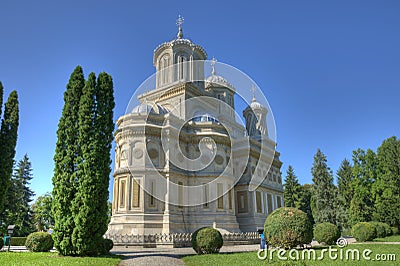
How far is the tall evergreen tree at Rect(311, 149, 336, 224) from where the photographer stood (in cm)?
4328

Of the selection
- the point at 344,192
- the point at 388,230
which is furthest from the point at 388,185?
the point at 344,192

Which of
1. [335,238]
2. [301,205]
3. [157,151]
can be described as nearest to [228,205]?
[157,151]

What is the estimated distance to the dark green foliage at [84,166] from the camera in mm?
13698

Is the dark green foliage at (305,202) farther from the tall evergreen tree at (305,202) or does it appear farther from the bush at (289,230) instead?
the bush at (289,230)

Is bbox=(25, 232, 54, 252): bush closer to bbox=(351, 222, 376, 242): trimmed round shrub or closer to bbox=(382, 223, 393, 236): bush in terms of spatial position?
bbox=(351, 222, 376, 242): trimmed round shrub

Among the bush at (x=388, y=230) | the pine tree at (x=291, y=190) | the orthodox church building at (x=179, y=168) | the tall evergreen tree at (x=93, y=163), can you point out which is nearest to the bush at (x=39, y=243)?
the tall evergreen tree at (x=93, y=163)

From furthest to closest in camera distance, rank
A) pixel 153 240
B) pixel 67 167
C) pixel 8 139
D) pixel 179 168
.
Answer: pixel 179 168 < pixel 153 240 < pixel 8 139 < pixel 67 167

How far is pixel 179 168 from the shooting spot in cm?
2694

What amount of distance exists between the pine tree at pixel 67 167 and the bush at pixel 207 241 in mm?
5767

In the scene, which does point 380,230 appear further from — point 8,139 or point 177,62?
point 8,139

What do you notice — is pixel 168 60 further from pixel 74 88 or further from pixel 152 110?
pixel 74 88

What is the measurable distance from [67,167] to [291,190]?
4471 cm

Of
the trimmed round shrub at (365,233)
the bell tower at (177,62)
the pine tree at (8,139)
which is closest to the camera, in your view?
the pine tree at (8,139)

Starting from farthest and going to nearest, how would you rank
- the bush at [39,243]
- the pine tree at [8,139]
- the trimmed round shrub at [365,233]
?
1. the trimmed round shrub at [365,233]
2. the pine tree at [8,139]
3. the bush at [39,243]
